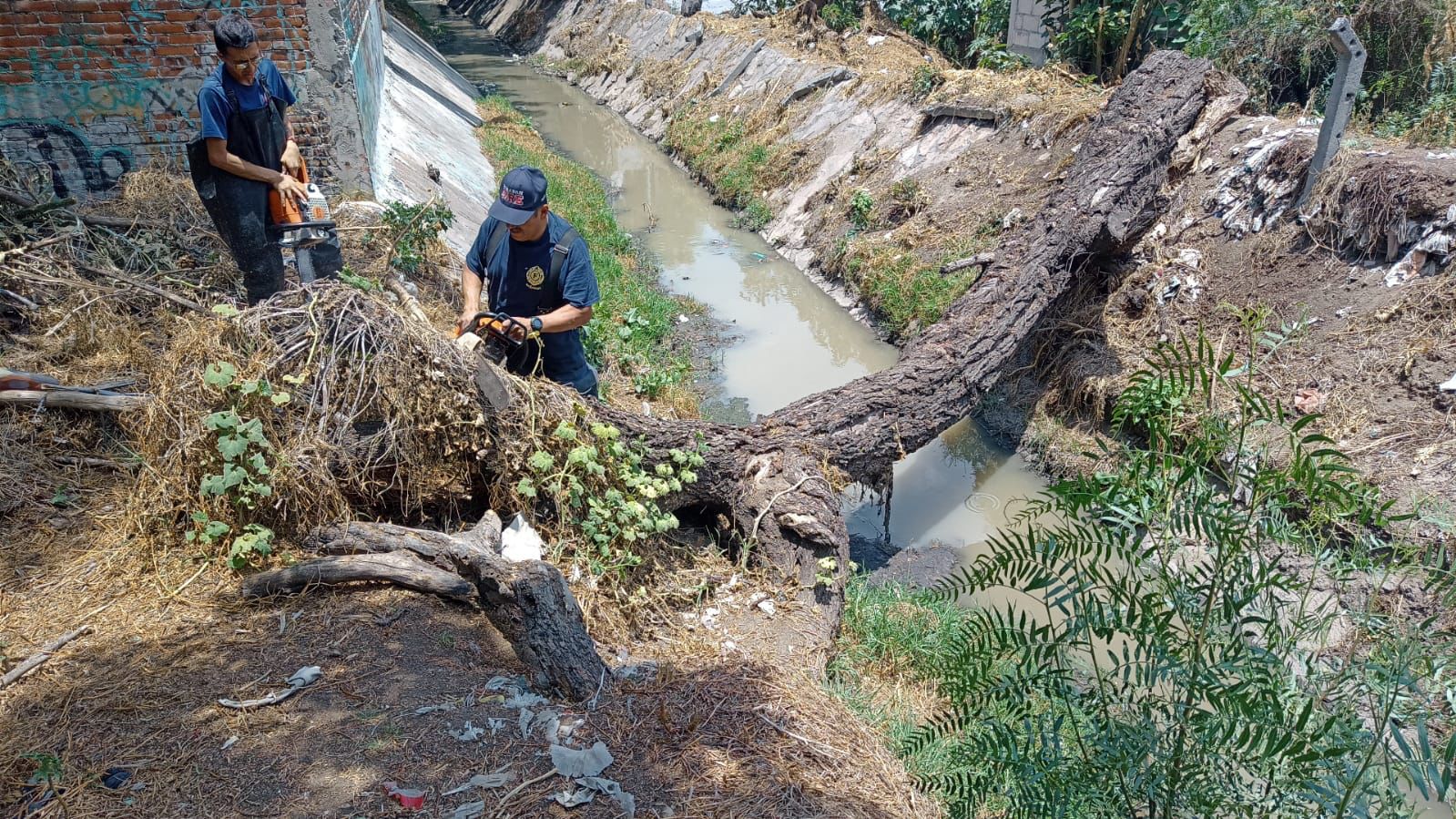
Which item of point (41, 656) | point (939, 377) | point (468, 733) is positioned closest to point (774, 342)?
point (939, 377)

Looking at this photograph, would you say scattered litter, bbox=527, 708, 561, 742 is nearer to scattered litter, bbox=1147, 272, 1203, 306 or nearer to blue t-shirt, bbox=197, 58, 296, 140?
blue t-shirt, bbox=197, 58, 296, 140

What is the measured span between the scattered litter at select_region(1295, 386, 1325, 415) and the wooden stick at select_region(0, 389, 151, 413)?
7134 millimetres

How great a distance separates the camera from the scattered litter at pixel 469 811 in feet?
9.53

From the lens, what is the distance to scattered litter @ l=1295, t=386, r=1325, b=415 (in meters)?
6.56

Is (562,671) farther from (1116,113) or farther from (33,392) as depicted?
(1116,113)

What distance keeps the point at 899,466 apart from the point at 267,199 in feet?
16.6

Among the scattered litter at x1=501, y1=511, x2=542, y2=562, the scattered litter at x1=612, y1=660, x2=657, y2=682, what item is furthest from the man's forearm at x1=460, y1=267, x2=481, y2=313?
the scattered litter at x1=612, y1=660, x2=657, y2=682

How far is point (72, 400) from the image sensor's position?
4.64 meters

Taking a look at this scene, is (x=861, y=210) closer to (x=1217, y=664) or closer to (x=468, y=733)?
(x=468, y=733)

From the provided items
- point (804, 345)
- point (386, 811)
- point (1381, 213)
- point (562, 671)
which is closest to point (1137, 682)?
point (562, 671)

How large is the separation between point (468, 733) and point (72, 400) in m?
2.96

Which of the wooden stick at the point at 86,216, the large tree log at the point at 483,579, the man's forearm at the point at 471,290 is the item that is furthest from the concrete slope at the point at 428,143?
the large tree log at the point at 483,579

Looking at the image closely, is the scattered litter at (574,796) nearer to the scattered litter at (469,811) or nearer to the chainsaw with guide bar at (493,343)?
the scattered litter at (469,811)

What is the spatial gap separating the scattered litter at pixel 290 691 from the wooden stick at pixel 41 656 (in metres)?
0.73
